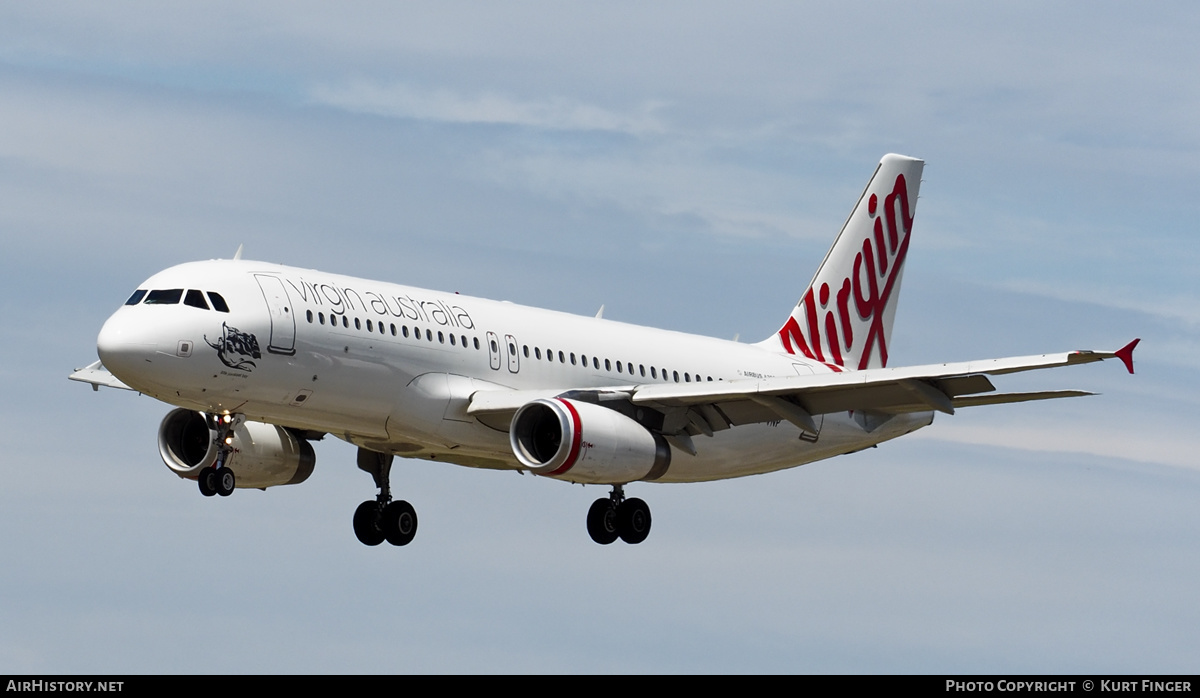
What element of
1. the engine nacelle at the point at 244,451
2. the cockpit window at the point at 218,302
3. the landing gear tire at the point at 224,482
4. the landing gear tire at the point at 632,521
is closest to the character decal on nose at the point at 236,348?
the cockpit window at the point at 218,302

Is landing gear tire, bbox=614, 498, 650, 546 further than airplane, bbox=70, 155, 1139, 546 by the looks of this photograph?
Yes

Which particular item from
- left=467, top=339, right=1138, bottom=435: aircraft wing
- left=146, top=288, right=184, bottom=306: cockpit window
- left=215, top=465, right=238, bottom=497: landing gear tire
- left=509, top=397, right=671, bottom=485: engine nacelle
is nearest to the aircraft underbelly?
left=467, top=339, right=1138, bottom=435: aircraft wing

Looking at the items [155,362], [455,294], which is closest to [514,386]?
[455,294]

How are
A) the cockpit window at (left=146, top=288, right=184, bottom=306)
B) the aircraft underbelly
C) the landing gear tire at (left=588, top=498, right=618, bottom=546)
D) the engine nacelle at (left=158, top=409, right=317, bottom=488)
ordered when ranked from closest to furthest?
1. the cockpit window at (left=146, top=288, right=184, bottom=306)
2. the engine nacelle at (left=158, top=409, right=317, bottom=488)
3. the landing gear tire at (left=588, top=498, right=618, bottom=546)
4. the aircraft underbelly

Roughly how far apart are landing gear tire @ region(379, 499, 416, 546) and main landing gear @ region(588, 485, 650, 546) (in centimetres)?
444

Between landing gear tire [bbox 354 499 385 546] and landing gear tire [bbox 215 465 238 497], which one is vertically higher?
landing gear tire [bbox 354 499 385 546]

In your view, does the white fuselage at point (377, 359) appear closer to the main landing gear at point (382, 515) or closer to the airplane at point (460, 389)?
the airplane at point (460, 389)

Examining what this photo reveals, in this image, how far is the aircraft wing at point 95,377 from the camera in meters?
42.9

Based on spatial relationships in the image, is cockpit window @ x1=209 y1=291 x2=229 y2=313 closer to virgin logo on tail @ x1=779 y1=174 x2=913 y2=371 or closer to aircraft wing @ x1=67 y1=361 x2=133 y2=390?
aircraft wing @ x1=67 y1=361 x2=133 y2=390

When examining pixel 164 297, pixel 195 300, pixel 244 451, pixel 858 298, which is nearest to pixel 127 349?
pixel 164 297

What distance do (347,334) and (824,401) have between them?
34.5ft

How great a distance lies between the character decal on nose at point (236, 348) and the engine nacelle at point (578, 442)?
5.91 meters

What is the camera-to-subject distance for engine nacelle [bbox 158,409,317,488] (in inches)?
1651
